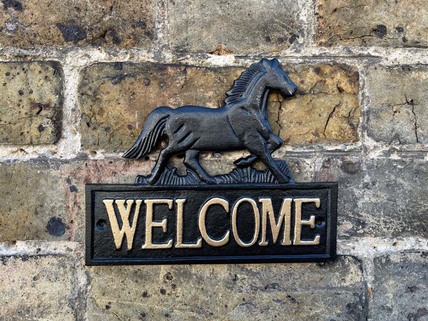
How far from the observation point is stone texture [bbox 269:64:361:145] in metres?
1.27

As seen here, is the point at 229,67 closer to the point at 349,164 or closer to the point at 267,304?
the point at 349,164

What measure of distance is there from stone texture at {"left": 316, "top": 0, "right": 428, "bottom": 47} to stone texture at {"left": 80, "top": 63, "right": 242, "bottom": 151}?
391 mm

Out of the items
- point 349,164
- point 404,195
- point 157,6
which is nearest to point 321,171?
point 349,164

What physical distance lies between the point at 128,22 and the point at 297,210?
625mm

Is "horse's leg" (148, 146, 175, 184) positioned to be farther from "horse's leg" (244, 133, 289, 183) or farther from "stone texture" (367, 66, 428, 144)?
"stone texture" (367, 66, 428, 144)

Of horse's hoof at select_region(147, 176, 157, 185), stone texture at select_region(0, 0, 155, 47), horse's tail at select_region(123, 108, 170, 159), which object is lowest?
horse's hoof at select_region(147, 176, 157, 185)

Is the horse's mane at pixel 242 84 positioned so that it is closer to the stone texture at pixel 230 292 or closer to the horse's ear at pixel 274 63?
the horse's ear at pixel 274 63

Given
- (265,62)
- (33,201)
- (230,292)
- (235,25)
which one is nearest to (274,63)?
(265,62)

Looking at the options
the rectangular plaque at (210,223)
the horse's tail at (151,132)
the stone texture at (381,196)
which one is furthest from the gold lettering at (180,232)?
the stone texture at (381,196)

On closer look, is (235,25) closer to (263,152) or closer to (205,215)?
(263,152)

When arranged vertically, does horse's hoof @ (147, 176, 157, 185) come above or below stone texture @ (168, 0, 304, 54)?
below

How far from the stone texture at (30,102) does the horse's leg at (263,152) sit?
1.55 feet

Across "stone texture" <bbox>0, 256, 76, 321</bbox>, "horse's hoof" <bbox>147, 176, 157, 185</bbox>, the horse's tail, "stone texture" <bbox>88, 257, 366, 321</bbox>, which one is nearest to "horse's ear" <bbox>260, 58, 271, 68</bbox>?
the horse's tail

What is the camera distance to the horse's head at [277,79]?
122 cm
